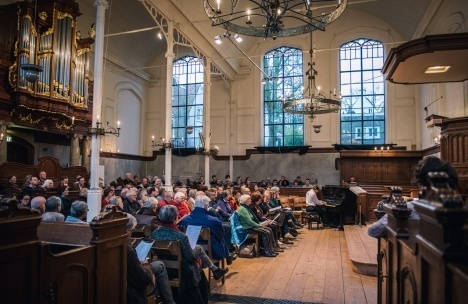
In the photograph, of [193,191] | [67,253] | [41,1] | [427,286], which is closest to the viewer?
[427,286]

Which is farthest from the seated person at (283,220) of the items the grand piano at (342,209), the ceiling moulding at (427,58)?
the ceiling moulding at (427,58)

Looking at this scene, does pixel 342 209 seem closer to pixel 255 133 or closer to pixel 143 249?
pixel 255 133

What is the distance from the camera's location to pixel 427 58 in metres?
5.45

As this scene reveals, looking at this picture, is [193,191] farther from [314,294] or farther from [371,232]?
[371,232]

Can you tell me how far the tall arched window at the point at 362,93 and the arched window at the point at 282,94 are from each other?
182 cm

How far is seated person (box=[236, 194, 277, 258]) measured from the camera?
234 inches

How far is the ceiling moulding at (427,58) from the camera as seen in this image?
16.5 ft

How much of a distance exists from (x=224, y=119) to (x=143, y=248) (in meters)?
13.7

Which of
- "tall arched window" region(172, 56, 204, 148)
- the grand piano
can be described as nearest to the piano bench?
the grand piano

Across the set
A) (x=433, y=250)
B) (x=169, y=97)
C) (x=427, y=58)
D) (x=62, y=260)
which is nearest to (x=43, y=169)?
(x=169, y=97)

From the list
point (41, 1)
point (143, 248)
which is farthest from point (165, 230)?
point (41, 1)

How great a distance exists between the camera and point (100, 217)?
7.50ft

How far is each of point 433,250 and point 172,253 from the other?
238 cm

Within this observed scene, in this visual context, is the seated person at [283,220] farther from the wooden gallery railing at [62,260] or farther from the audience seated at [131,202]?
the wooden gallery railing at [62,260]
